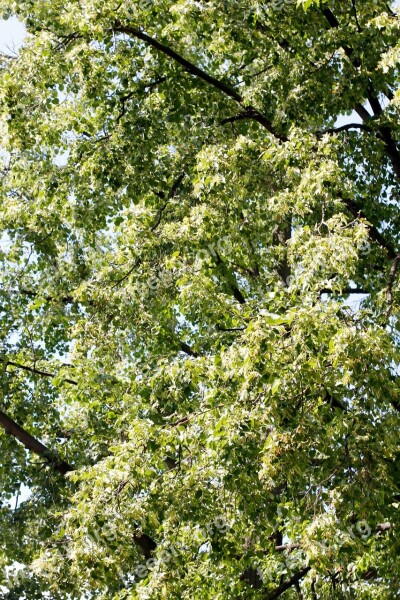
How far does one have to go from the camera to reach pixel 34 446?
1213 cm

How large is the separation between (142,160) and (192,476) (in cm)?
459

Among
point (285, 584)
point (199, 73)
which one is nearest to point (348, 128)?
point (199, 73)

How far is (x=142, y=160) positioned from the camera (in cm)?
1127

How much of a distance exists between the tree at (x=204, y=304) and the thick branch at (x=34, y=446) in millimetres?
42

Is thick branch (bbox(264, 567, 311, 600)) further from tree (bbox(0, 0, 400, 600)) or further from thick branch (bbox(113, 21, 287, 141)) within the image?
thick branch (bbox(113, 21, 287, 141))

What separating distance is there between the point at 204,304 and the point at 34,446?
407cm

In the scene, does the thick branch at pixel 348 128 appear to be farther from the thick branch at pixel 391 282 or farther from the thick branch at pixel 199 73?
the thick branch at pixel 391 282

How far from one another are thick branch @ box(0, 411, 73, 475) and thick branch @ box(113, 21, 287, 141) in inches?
205

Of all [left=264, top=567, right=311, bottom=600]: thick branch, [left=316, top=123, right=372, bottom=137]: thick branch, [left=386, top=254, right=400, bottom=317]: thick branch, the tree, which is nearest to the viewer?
the tree

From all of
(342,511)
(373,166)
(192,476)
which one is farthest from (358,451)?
(373,166)

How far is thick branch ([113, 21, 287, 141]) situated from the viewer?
→ 35.7 ft

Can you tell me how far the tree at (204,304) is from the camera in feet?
24.1

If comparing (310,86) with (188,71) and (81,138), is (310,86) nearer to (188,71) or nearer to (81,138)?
(188,71)

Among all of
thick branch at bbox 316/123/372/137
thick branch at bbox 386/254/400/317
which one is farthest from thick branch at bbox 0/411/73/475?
thick branch at bbox 316/123/372/137
